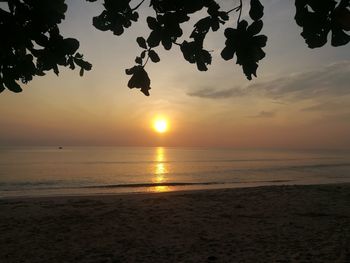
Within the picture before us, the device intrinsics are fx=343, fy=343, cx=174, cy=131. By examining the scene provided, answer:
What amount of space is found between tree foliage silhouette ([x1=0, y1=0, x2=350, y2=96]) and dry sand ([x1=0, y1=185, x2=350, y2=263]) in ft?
19.1

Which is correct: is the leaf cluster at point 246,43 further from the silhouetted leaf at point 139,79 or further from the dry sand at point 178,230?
the dry sand at point 178,230

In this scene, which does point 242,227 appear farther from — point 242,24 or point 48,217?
point 242,24

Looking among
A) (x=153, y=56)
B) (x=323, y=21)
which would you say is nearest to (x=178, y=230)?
(x=153, y=56)

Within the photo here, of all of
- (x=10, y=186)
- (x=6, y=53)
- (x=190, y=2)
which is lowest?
(x=10, y=186)

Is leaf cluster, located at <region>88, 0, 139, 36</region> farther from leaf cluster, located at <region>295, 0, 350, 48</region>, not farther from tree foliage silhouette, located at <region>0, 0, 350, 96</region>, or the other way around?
leaf cluster, located at <region>295, 0, 350, 48</region>

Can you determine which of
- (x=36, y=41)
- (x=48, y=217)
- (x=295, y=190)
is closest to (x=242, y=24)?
(x=36, y=41)

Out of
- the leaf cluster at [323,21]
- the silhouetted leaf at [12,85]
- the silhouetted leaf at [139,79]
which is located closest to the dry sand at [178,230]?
the silhouetted leaf at [139,79]

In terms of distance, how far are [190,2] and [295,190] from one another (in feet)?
59.0

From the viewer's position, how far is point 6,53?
2.15 meters

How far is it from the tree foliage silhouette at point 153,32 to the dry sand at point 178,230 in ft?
19.1

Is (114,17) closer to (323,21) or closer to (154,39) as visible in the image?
(154,39)

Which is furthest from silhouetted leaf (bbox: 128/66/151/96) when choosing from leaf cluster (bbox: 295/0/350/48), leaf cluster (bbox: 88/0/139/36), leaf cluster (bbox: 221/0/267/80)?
leaf cluster (bbox: 295/0/350/48)

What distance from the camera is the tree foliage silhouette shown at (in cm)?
197

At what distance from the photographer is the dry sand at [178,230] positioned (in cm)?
775
